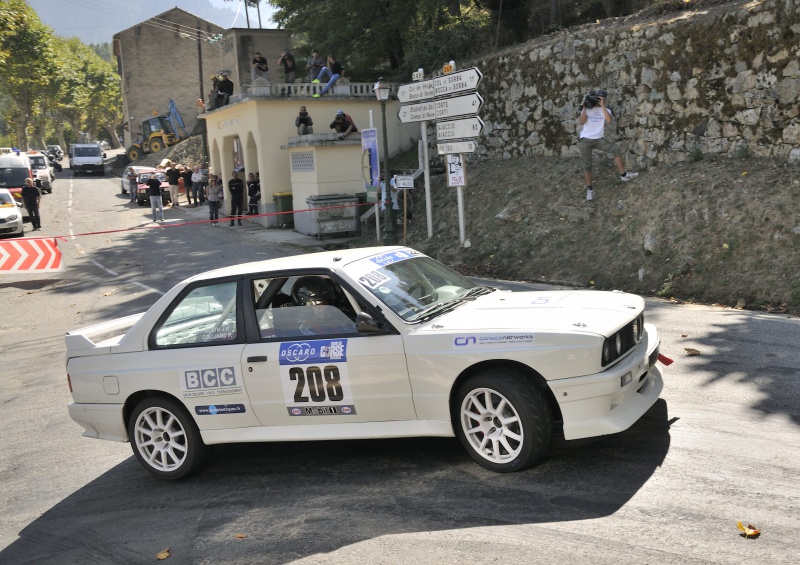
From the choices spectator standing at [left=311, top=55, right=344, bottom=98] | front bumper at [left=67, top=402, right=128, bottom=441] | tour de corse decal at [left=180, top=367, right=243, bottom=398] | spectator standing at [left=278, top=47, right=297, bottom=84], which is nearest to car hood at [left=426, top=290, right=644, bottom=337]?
tour de corse decal at [left=180, top=367, right=243, bottom=398]

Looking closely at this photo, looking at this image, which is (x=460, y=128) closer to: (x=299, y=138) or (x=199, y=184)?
(x=299, y=138)

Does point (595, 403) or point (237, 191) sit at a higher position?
point (237, 191)

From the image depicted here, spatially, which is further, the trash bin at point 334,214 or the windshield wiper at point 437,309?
the trash bin at point 334,214

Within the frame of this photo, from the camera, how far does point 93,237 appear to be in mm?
25750

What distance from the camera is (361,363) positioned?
5.34 m

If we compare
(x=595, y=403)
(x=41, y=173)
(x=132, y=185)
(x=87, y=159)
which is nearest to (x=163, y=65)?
(x=87, y=159)

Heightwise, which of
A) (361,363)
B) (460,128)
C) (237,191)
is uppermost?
(460,128)

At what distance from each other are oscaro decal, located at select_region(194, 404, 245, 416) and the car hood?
160cm

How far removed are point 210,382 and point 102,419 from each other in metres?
1.12

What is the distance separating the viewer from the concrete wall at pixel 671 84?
12734 mm

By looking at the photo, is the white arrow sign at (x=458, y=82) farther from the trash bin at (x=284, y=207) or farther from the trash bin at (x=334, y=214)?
the trash bin at (x=284, y=207)

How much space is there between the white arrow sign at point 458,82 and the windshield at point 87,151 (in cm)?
4889

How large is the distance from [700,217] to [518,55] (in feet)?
28.3

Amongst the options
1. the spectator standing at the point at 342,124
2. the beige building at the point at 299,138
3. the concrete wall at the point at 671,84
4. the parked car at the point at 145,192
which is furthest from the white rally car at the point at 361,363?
the parked car at the point at 145,192
